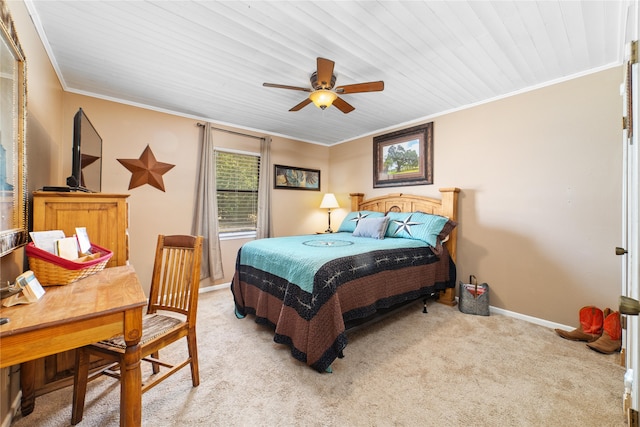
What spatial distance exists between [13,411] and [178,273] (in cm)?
106

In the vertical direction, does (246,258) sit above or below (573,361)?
above

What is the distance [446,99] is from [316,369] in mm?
3213

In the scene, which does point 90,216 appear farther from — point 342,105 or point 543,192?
point 543,192

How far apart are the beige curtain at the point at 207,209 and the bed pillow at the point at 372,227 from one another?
80.5 inches

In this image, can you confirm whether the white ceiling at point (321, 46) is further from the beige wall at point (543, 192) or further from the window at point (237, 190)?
the window at point (237, 190)

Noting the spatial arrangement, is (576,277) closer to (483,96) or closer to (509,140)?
(509,140)

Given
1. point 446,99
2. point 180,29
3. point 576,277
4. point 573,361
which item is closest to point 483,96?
point 446,99

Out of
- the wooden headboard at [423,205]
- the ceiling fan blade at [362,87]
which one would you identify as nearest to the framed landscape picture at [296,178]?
the wooden headboard at [423,205]

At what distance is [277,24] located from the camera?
6.04 ft

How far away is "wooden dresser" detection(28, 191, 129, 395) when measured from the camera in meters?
1.59

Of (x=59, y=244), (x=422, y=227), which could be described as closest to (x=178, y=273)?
(x=59, y=244)

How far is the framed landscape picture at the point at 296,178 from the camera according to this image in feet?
14.8

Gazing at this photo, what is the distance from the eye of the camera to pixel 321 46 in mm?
2061

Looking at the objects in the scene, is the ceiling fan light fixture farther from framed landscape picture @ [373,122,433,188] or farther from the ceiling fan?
framed landscape picture @ [373,122,433,188]
